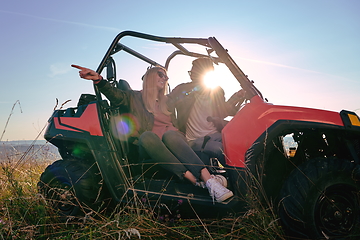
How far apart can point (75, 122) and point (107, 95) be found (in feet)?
1.52

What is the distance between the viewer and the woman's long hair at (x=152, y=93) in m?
2.82

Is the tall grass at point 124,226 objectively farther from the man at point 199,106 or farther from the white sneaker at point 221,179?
the man at point 199,106

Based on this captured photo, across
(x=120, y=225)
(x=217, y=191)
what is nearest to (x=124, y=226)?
(x=120, y=225)

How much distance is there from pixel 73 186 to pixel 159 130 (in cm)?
98

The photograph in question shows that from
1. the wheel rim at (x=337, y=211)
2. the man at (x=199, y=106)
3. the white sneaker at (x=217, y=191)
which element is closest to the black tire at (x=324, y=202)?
the wheel rim at (x=337, y=211)

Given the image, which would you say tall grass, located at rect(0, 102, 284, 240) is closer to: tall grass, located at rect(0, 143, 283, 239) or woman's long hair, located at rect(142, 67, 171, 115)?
tall grass, located at rect(0, 143, 283, 239)

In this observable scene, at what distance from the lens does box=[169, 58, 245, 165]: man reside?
2.62m

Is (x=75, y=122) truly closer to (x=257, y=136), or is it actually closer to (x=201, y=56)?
(x=201, y=56)

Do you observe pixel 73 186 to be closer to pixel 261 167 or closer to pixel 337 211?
pixel 261 167

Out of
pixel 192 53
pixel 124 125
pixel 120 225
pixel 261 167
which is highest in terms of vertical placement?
pixel 192 53

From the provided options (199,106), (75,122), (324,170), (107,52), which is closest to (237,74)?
(199,106)

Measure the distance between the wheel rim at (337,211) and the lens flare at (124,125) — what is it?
1.72 meters

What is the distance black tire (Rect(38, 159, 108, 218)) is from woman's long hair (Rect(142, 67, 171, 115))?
864mm

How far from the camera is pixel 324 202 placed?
1748 millimetres
